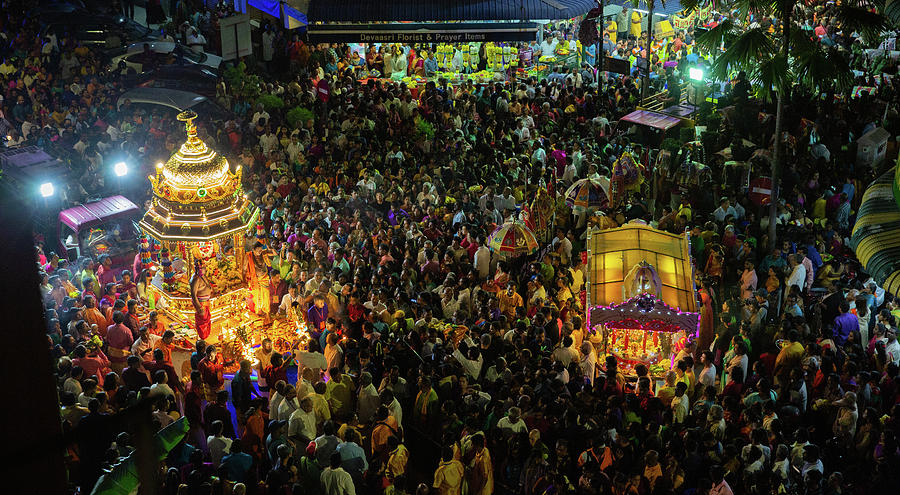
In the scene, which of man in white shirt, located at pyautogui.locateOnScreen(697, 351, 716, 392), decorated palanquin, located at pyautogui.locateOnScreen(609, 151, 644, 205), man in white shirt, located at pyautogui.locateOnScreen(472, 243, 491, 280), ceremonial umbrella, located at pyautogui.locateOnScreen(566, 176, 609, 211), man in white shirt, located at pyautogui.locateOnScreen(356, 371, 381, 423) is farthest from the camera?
decorated palanquin, located at pyautogui.locateOnScreen(609, 151, 644, 205)

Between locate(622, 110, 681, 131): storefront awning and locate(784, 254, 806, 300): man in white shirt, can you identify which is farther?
locate(622, 110, 681, 131): storefront awning

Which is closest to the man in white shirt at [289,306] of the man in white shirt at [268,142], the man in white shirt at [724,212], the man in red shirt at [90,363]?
the man in red shirt at [90,363]

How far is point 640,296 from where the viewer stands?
11.0 m

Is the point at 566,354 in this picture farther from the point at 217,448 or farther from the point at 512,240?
the point at 217,448

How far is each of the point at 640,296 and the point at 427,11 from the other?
46.2ft

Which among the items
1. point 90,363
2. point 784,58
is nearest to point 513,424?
point 90,363

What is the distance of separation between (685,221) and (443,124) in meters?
7.00

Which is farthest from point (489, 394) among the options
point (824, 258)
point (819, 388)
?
point (824, 258)

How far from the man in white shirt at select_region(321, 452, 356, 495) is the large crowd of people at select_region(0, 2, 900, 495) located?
0.02 m

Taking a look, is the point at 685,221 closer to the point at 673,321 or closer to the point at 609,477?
the point at 673,321

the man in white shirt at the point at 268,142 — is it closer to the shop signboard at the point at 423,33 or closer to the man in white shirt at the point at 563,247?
the shop signboard at the point at 423,33

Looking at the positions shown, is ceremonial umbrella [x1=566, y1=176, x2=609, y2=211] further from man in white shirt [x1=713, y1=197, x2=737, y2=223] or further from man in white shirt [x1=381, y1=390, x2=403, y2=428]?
man in white shirt [x1=381, y1=390, x2=403, y2=428]

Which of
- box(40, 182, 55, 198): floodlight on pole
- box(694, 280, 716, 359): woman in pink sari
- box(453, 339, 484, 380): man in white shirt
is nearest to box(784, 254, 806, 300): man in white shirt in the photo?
box(694, 280, 716, 359): woman in pink sari

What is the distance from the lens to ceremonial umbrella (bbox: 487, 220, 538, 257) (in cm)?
1302
